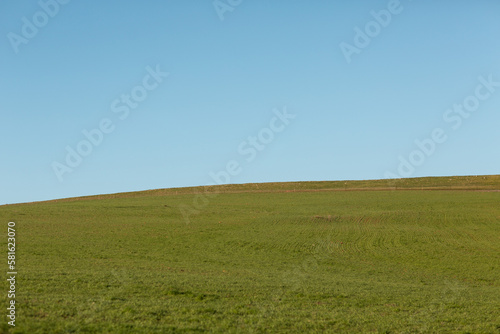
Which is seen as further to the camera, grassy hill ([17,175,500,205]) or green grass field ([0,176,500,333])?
grassy hill ([17,175,500,205])

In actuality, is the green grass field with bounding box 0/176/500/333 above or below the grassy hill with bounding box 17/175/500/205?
below

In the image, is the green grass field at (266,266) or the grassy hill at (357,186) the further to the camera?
the grassy hill at (357,186)

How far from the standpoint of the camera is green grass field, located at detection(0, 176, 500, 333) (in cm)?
1569

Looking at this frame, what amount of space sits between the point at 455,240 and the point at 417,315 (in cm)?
3028

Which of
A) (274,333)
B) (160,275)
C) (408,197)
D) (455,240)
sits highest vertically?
(408,197)

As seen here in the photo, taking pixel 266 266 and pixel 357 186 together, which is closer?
pixel 266 266

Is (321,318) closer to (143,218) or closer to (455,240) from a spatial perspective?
(455,240)

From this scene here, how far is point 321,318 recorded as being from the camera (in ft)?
54.0

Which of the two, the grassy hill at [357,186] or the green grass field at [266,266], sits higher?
the grassy hill at [357,186]

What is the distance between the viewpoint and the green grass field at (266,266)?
15.7m

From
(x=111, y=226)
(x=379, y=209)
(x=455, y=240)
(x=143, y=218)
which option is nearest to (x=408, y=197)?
(x=379, y=209)

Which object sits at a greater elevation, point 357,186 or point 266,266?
point 357,186

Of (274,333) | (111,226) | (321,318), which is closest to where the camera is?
(274,333)

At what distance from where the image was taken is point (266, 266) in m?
32.4
